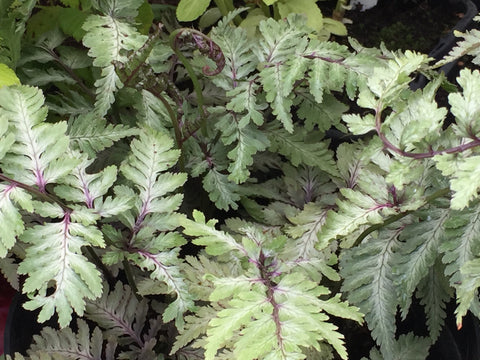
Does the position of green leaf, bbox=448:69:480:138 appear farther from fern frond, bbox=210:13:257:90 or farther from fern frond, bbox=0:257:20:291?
fern frond, bbox=0:257:20:291

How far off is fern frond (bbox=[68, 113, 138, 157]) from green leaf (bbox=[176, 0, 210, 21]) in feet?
1.17

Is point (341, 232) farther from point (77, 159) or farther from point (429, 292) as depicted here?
point (77, 159)

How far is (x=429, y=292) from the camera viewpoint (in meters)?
0.98

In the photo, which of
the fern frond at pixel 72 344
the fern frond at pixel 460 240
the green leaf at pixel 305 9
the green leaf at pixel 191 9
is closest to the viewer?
the fern frond at pixel 460 240

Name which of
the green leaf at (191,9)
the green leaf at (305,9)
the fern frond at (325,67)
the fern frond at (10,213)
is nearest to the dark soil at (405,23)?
the green leaf at (305,9)

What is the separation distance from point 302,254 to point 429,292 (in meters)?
0.22

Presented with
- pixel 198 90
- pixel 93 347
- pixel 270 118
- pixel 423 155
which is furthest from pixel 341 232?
pixel 270 118

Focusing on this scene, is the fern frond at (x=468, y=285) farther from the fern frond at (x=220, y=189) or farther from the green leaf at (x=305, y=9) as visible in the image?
the green leaf at (x=305, y=9)

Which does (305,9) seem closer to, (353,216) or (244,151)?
(244,151)

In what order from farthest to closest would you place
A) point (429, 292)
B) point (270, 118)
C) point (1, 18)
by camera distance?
point (270, 118)
point (1, 18)
point (429, 292)

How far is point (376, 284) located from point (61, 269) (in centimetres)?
49

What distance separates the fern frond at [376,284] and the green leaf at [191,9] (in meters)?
0.64

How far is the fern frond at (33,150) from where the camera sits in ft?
2.87

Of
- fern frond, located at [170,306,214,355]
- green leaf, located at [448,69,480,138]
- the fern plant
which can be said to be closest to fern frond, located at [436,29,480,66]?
the fern plant
